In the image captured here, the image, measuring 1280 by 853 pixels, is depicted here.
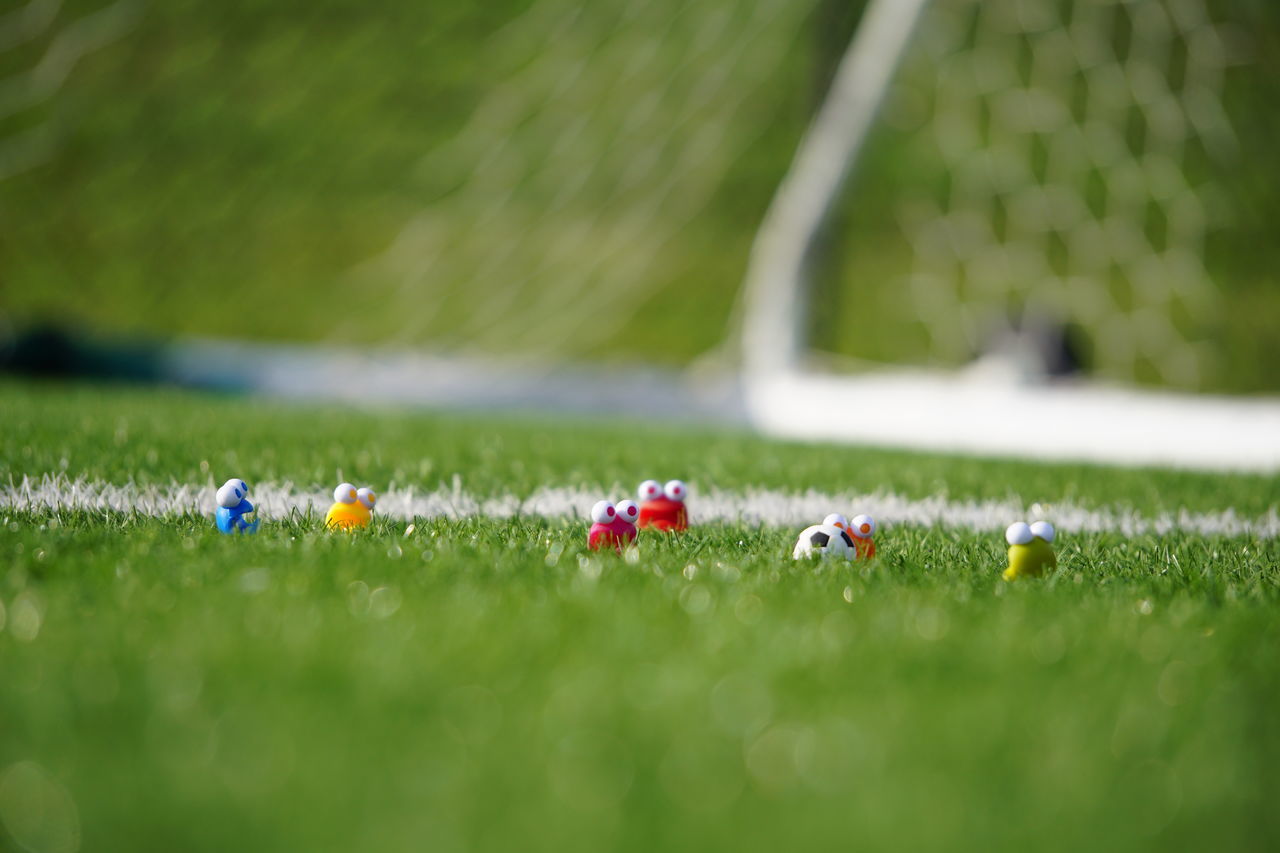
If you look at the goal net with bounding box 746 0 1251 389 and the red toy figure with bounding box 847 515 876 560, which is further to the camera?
the goal net with bounding box 746 0 1251 389

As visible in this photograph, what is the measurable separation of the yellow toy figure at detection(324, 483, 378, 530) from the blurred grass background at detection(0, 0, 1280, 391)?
5762 millimetres

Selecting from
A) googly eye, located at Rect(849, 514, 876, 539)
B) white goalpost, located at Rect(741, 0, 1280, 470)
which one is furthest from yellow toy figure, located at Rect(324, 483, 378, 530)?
white goalpost, located at Rect(741, 0, 1280, 470)

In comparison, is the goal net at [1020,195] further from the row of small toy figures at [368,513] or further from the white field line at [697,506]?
the row of small toy figures at [368,513]

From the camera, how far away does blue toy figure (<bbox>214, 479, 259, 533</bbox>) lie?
2.53 meters

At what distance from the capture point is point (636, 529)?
2.64 metres

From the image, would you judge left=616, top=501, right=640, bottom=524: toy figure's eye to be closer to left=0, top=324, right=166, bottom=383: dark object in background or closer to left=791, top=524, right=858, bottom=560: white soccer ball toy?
left=791, top=524, right=858, bottom=560: white soccer ball toy

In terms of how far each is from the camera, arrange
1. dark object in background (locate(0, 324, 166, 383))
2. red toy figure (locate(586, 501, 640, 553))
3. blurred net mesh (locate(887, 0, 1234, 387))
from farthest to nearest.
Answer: blurred net mesh (locate(887, 0, 1234, 387)) → dark object in background (locate(0, 324, 166, 383)) → red toy figure (locate(586, 501, 640, 553))

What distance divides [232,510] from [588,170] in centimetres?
776

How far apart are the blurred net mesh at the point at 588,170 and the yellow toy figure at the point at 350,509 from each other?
24.0 feet

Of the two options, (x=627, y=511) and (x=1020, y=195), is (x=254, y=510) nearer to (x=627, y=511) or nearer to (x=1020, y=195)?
(x=627, y=511)

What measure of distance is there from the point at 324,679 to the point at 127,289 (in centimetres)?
1454

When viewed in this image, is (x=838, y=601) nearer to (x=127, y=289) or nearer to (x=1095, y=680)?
(x=1095, y=680)

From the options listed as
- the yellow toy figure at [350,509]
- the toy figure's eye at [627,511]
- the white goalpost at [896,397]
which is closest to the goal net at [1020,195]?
the white goalpost at [896,397]

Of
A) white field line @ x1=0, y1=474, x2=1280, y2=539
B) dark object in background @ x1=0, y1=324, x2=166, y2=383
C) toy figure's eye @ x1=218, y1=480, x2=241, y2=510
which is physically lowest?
white field line @ x1=0, y1=474, x2=1280, y2=539
